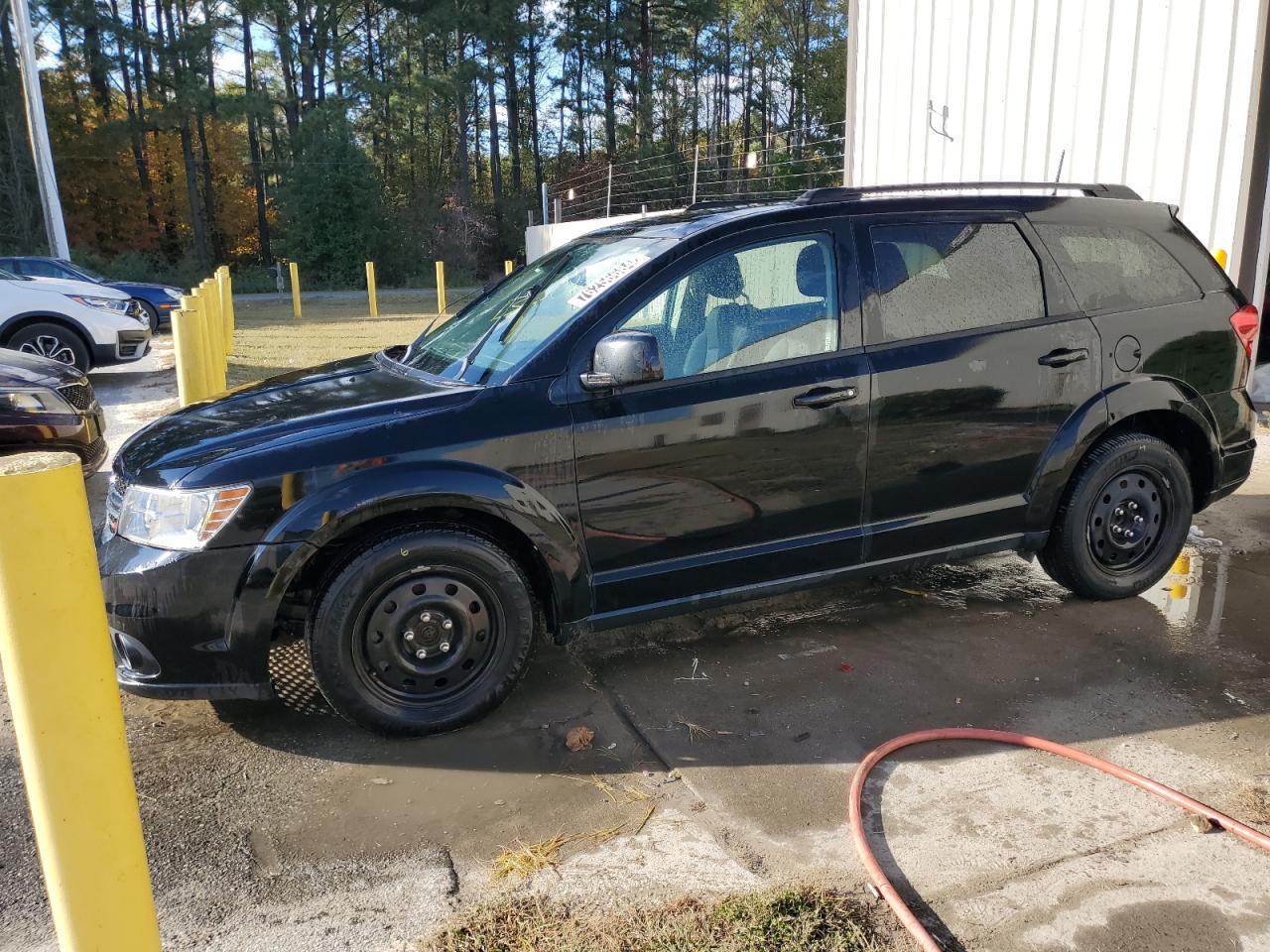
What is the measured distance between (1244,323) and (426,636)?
154 inches

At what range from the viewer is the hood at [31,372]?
602cm

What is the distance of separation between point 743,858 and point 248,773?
165cm

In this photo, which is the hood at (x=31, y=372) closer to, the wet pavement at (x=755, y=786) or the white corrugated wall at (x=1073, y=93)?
the wet pavement at (x=755, y=786)

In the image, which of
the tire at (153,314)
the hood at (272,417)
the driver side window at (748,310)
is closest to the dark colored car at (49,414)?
the hood at (272,417)

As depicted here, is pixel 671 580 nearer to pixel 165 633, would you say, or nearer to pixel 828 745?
pixel 828 745

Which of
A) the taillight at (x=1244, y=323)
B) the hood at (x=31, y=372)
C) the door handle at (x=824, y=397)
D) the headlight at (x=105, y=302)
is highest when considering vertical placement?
the taillight at (x=1244, y=323)

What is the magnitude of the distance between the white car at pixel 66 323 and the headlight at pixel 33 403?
18.2ft

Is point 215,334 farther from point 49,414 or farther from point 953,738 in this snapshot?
point 953,738

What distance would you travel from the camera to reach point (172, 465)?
3.33m

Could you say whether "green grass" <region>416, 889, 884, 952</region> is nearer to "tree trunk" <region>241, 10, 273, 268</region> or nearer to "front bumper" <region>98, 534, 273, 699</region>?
"front bumper" <region>98, 534, 273, 699</region>

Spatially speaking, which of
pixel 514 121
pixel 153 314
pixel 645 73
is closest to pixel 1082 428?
pixel 153 314

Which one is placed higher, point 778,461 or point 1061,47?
point 1061,47

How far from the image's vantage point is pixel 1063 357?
14.0 ft

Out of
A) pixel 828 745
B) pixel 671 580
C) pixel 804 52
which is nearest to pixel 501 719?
pixel 671 580
